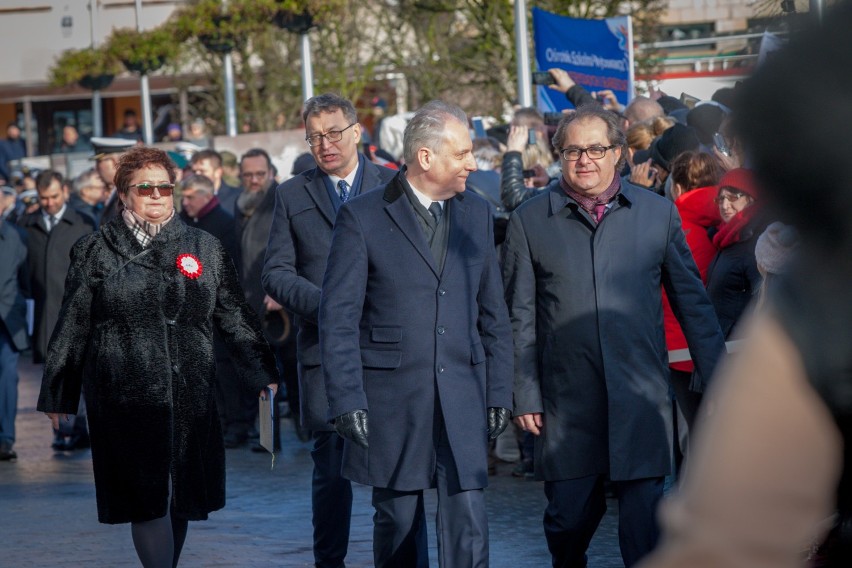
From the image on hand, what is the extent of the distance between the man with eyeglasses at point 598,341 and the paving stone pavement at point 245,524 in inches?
50.7

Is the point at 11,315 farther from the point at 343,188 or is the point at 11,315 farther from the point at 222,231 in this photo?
the point at 343,188

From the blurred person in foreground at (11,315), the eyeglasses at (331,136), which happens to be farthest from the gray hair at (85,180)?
the eyeglasses at (331,136)

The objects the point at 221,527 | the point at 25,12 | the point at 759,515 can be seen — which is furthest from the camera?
the point at 25,12

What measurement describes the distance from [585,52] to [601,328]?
22.8 feet

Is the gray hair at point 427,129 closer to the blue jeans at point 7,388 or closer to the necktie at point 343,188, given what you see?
the necktie at point 343,188

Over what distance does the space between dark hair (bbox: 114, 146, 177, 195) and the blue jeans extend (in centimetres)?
566

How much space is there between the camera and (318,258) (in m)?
6.77

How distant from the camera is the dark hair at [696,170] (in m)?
7.58

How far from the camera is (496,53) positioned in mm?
22078

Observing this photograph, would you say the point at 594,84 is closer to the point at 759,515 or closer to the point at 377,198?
the point at 377,198

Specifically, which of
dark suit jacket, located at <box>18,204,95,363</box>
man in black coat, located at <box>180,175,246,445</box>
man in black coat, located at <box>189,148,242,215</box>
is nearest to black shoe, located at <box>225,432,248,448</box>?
man in black coat, located at <box>180,175,246,445</box>

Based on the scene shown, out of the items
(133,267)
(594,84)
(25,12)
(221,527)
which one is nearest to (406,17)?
(594,84)

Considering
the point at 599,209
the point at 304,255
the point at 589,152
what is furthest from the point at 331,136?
the point at 599,209

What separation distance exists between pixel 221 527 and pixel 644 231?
3.53 metres
